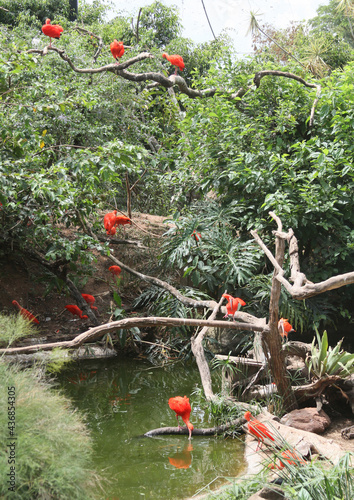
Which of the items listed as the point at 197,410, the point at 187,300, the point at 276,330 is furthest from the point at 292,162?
the point at 197,410

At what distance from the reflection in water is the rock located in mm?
763

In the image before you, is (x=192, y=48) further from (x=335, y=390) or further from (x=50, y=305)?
(x=335, y=390)

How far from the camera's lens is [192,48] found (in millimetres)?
11398

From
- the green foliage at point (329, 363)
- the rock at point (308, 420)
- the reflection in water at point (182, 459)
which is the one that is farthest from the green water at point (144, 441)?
the green foliage at point (329, 363)

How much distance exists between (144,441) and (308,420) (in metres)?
1.21

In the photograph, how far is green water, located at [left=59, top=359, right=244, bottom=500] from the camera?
103 inches

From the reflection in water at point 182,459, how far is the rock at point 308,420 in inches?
30.1

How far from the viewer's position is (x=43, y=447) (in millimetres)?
1867

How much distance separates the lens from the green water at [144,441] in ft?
8.62

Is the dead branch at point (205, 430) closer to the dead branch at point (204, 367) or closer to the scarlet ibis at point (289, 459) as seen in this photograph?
the dead branch at point (204, 367)

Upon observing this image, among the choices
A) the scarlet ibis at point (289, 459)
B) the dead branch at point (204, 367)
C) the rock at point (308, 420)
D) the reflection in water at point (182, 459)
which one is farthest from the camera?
the dead branch at point (204, 367)

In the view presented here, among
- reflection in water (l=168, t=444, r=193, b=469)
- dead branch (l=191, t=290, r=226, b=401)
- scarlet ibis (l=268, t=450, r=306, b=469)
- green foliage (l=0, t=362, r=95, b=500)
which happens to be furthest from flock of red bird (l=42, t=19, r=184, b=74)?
scarlet ibis (l=268, t=450, r=306, b=469)

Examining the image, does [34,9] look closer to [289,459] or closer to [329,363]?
[329,363]

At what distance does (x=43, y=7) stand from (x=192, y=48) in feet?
12.4
